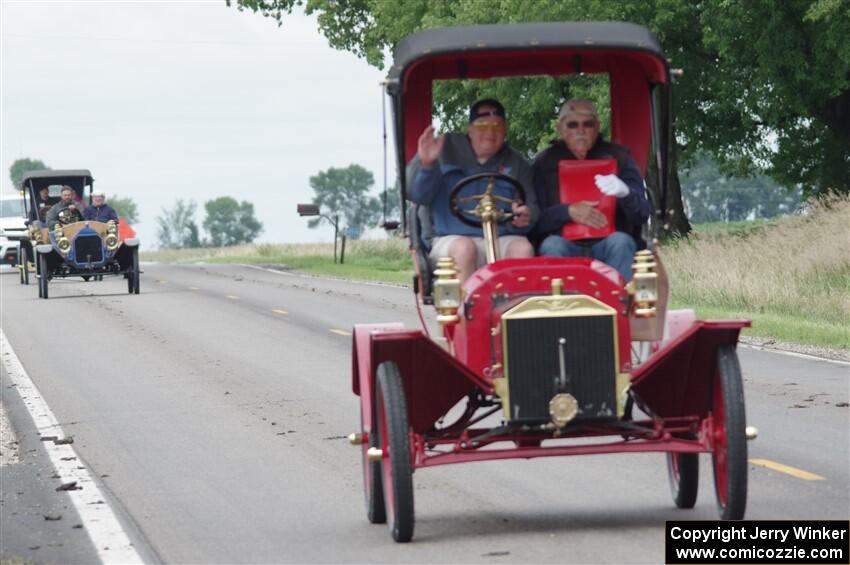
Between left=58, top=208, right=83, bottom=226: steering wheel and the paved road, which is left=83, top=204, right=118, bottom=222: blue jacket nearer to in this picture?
left=58, top=208, right=83, bottom=226: steering wheel

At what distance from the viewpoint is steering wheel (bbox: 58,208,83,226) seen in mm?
31703

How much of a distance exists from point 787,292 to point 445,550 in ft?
54.8

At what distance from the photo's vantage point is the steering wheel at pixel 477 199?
9.33 meters

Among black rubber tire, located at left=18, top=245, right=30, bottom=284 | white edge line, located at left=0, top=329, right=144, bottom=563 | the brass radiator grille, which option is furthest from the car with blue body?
the brass radiator grille

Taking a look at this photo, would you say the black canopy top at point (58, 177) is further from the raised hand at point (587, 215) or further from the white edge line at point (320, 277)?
the raised hand at point (587, 215)

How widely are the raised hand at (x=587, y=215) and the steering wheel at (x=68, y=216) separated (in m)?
23.5

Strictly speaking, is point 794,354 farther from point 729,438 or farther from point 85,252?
point 85,252

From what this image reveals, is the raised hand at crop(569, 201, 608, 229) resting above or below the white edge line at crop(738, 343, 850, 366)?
above

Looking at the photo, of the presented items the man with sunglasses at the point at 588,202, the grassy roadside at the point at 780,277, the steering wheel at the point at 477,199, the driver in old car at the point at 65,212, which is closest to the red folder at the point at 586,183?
the man with sunglasses at the point at 588,202

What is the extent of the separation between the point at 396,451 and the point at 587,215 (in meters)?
1.98

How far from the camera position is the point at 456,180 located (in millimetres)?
→ 9555

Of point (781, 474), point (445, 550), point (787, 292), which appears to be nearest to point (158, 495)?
point (445, 550)

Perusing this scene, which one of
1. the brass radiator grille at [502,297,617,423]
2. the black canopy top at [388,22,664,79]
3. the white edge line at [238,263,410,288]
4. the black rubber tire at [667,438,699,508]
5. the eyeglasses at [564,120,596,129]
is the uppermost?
the black canopy top at [388,22,664,79]

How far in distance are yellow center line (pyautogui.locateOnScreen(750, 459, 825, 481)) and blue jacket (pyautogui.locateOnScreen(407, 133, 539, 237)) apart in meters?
2.11
